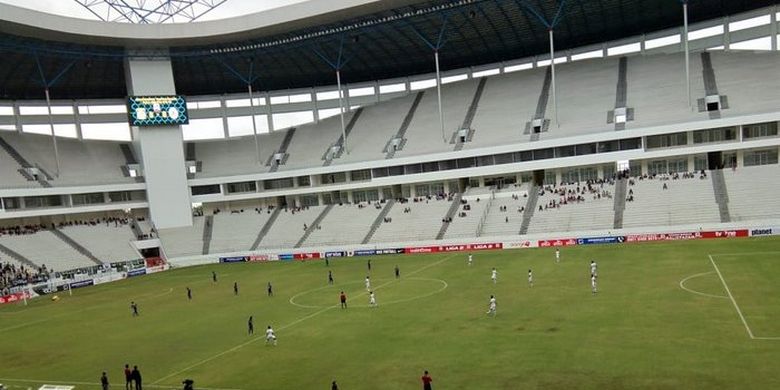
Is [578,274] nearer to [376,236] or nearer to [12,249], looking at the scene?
[376,236]

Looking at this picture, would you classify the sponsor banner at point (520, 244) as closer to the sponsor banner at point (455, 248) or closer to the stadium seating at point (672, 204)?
the sponsor banner at point (455, 248)

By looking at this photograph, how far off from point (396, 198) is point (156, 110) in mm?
35576

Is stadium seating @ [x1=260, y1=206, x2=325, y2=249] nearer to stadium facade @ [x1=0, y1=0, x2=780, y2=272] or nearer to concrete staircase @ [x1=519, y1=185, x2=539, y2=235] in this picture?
stadium facade @ [x1=0, y1=0, x2=780, y2=272]

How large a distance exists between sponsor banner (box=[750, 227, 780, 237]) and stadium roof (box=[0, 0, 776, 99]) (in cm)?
A: 3054

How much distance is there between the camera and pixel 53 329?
37062 mm

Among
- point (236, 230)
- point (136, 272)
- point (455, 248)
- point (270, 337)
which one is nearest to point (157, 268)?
point (136, 272)

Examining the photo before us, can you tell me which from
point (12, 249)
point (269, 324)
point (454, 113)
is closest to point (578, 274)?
point (269, 324)

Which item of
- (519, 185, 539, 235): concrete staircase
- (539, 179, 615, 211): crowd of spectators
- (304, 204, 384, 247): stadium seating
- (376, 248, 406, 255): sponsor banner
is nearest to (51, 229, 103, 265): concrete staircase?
(304, 204, 384, 247): stadium seating

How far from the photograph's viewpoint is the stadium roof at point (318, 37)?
6500 cm

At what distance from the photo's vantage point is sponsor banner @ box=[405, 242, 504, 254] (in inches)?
2204

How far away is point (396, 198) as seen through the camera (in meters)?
75.9

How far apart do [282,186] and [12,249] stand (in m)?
35.3

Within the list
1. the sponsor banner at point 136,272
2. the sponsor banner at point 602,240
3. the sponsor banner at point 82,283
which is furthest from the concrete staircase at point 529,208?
the sponsor banner at point 82,283

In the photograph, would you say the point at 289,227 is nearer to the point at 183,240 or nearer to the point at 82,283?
the point at 183,240
